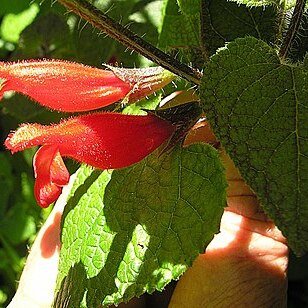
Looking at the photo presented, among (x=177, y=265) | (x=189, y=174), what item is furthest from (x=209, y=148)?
(x=177, y=265)

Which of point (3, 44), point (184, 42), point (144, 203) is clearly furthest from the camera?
point (3, 44)

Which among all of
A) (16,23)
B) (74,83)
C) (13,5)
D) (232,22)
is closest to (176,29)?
(232,22)

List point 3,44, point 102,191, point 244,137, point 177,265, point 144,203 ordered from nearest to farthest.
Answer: point 244,137 → point 177,265 → point 144,203 → point 102,191 → point 3,44

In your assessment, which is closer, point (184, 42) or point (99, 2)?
point (184, 42)

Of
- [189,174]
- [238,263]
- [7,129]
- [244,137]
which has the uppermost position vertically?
[244,137]

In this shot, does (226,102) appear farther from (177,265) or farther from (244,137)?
(177,265)

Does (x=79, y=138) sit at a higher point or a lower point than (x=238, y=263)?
higher

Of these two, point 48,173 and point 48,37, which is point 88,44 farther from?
point 48,173
